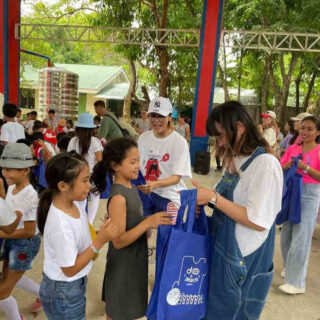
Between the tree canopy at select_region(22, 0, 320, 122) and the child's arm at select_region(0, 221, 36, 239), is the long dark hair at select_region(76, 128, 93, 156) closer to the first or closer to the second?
the child's arm at select_region(0, 221, 36, 239)

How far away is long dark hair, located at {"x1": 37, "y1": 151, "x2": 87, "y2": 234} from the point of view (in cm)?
161

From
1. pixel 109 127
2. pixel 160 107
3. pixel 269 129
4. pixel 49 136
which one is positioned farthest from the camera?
pixel 49 136

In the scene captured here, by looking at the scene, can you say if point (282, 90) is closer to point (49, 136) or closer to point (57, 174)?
point (49, 136)

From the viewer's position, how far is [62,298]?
5.17 feet

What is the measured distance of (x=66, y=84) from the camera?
1623 centimetres

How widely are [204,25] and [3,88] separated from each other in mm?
6633

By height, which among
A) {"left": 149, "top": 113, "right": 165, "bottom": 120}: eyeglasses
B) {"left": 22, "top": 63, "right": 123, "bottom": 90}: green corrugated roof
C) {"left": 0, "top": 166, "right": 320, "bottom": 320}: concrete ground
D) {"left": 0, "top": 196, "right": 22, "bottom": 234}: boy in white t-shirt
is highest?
{"left": 22, "top": 63, "right": 123, "bottom": 90}: green corrugated roof

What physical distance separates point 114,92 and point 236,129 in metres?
21.2

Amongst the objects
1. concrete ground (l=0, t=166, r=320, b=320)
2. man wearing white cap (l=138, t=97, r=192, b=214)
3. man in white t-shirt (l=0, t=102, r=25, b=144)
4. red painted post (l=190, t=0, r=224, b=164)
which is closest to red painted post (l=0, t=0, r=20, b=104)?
red painted post (l=190, t=0, r=224, b=164)

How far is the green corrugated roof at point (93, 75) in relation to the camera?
2155 cm

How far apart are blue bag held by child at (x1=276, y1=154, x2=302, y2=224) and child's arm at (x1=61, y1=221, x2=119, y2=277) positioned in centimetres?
190

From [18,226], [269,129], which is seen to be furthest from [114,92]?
[18,226]

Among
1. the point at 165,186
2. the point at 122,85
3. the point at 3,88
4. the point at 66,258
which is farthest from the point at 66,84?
the point at 66,258

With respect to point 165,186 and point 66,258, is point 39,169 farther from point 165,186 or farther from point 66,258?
point 66,258
